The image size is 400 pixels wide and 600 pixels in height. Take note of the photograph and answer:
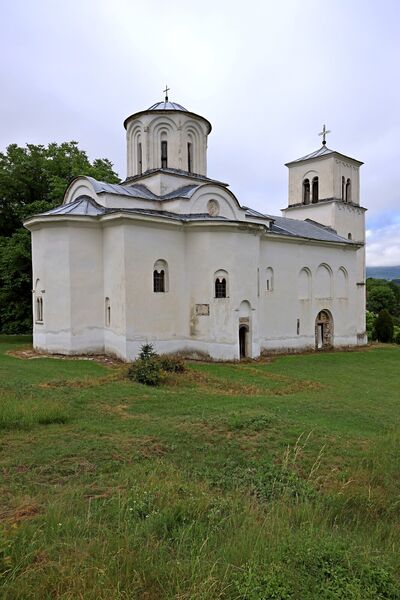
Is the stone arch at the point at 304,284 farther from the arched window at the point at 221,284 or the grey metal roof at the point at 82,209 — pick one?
the grey metal roof at the point at 82,209

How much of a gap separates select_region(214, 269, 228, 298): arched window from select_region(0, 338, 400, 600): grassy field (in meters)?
7.85

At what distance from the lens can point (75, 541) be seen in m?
4.10

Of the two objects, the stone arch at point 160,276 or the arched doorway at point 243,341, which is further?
the arched doorway at point 243,341

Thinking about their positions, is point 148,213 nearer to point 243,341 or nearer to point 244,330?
point 244,330

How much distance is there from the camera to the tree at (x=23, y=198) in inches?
876

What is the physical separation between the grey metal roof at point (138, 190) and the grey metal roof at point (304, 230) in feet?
17.3

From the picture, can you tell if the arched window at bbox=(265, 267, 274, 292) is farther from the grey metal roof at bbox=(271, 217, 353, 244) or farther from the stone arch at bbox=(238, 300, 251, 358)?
the stone arch at bbox=(238, 300, 251, 358)

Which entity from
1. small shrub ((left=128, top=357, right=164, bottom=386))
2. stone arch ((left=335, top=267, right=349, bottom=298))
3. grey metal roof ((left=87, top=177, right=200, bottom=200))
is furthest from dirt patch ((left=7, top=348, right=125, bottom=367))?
stone arch ((left=335, top=267, right=349, bottom=298))

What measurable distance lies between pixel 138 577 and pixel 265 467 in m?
3.30

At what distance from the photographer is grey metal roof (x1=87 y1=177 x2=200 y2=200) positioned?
19.2m

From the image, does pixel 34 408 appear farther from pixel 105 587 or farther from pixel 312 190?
pixel 312 190

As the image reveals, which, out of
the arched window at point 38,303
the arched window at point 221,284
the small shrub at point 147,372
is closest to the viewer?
the small shrub at point 147,372

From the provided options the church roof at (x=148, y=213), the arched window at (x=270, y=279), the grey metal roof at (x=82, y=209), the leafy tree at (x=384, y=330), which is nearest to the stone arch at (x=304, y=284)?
the church roof at (x=148, y=213)

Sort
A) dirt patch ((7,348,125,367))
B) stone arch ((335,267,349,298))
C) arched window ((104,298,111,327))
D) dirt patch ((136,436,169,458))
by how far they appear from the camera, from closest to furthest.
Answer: dirt patch ((136,436,169,458))
dirt patch ((7,348,125,367))
arched window ((104,298,111,327))
stone arch ((335,267,349,298))
